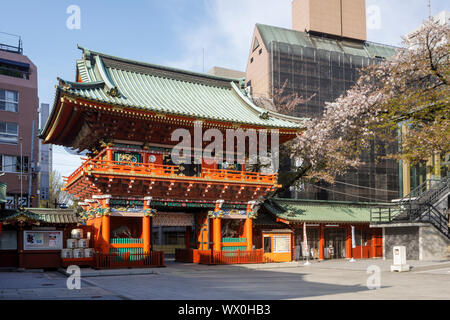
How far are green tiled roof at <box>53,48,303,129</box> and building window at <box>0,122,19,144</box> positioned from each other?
22538 mm

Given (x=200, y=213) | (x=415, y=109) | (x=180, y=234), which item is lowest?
(x=180, y=234)

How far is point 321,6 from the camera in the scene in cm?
7031

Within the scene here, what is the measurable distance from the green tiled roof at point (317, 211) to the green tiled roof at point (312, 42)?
111 ft


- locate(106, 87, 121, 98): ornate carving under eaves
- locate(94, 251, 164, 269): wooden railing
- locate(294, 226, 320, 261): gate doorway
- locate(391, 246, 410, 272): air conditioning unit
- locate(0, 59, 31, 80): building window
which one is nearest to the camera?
locate(391, 246, 410, 272): air conditioning unit

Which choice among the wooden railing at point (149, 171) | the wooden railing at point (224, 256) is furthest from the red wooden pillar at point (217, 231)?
the wooden railing at point (149, 171)

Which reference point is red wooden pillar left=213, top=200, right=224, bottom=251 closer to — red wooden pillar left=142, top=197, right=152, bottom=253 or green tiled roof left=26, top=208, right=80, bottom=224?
red wooden pillar left=142, top=197, right=152, bottom=253

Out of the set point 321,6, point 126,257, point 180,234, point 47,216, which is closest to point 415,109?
point 126,257

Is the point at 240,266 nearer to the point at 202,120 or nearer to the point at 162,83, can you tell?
the point at 202,120

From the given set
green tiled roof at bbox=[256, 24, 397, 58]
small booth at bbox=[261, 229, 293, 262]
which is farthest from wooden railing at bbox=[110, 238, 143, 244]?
green tiled roof at bbox=[256, 24, 397, 58]

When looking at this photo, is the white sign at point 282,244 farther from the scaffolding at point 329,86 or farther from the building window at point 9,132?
the building window at point 9,132

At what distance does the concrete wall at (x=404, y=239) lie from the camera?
31984 mm

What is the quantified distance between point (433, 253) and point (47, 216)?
24.9 meters

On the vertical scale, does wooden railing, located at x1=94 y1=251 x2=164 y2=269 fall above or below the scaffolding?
below

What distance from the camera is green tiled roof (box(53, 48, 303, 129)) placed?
26438 mm
